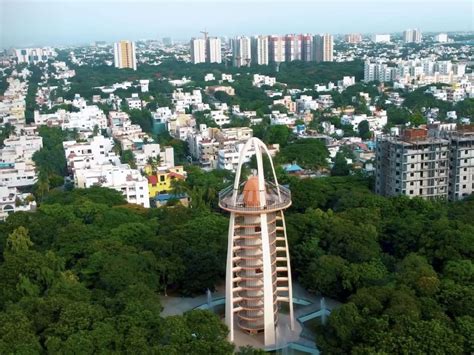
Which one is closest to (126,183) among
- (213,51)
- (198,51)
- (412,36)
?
(198,51)

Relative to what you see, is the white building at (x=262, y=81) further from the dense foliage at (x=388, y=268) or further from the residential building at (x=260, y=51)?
the dense foliage at (x=388, y=268)

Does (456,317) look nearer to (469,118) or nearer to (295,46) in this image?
(469,118)

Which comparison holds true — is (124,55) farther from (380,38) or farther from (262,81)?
(380,38)

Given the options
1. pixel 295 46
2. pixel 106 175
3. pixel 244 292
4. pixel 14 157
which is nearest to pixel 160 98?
pixel 14 157

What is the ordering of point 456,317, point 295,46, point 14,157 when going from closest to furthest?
point 456,317 → point 14,157 → point 295,46

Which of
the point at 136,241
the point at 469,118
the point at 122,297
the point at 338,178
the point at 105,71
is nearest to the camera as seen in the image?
the point at 122,297

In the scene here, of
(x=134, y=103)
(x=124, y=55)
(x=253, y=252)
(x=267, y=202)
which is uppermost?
(x=124, y=55)

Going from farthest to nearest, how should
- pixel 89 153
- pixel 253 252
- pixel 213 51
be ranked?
1. pixel 213 51
2. pixel 89 153
3. pixel 253 252
